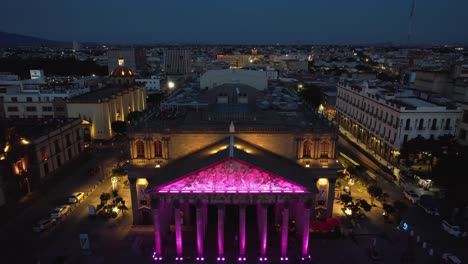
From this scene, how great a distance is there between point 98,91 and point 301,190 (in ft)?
239

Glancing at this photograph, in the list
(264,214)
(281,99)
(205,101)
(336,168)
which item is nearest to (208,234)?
(264,214)

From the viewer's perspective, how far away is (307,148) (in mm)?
43219

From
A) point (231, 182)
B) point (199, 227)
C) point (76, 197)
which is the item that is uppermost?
point (231, 182)

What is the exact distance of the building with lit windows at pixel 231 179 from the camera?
34375 mm

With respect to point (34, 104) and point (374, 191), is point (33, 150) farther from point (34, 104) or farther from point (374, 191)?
point (374, 191)

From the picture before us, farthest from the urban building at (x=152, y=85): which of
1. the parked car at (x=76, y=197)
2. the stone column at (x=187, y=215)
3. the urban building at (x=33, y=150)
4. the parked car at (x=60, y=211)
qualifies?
the stone column at (x=187, y=215)

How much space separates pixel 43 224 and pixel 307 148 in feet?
113

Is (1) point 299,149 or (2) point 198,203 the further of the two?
(1) point 299,149

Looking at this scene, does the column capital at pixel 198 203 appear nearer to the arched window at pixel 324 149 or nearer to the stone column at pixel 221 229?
the stone column at pixel 221 229

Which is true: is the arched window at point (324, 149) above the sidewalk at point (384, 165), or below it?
above

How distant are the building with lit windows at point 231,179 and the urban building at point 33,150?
64.4 feet

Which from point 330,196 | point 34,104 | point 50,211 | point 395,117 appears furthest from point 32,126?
point 395,117

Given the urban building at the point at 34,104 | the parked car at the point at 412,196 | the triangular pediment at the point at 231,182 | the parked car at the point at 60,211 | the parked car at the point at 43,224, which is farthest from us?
the urban building at the point at 34,104

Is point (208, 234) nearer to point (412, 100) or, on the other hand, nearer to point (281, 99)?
point (281, 99)
